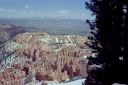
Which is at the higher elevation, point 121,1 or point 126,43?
point 121,1

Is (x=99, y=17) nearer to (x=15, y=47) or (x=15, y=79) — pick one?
(x=15, y=79)

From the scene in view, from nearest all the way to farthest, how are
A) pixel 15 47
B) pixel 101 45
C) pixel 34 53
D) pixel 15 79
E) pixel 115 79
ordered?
pixel 115 79, pixel 101 45, pixel 15 79, pixel 34 53, pixel 15 47

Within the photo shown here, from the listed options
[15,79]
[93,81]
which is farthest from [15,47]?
[93,81]

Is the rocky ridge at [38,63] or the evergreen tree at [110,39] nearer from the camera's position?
the evergreen tree at [110,39]

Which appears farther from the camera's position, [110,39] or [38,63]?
[38,63]

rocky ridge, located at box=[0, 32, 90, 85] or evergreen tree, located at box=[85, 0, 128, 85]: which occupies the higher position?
evergreen tree, located at box=[85, 0, 128, 85]

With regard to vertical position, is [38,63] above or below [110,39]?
below

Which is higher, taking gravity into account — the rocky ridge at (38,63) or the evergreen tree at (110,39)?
the evergreen tree at (110,39)

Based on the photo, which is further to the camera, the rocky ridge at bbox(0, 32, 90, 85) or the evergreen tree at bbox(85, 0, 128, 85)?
the rocky ridge at bbox(0, 32, 90, 85)
